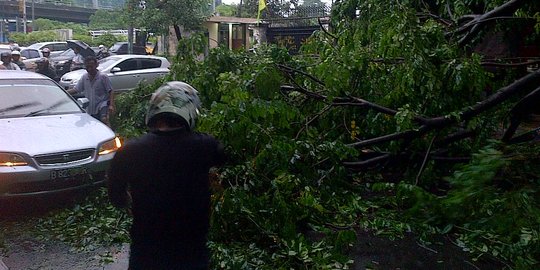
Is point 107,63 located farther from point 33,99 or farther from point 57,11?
point 57,11

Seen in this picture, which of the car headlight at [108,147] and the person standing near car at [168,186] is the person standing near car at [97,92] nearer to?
the car headlight at [108,147]

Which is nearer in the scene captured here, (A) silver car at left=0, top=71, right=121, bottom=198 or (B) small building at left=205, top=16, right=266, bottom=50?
(A) silver car at left=0, top=71, right=121, bottom=198

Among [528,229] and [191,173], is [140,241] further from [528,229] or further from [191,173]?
[528,229]

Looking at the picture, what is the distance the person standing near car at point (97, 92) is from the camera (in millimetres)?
9562

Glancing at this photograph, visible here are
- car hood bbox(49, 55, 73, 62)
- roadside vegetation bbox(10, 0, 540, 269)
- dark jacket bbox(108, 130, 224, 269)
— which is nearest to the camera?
dark jacket bbox(108, 130, 224, 269)

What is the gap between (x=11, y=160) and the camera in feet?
21.1

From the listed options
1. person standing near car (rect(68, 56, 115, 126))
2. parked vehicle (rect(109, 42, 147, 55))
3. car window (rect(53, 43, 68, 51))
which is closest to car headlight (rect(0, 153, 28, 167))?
person standing near car (rect(68, 56, 115, 126))

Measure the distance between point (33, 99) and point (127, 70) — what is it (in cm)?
936

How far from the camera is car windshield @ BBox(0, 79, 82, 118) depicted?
765 cm

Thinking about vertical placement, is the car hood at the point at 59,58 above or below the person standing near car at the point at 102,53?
below

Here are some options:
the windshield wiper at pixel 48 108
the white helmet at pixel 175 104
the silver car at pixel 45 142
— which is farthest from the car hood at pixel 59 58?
the white helmet at pixel 175 104

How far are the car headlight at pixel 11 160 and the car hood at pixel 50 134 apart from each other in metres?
0.06

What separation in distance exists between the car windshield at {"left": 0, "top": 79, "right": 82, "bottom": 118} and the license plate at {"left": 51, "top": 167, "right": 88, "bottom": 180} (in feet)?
4.51

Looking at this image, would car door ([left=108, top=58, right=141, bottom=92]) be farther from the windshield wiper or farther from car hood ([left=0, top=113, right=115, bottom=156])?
car hood ([left=0, top=113, right=115, bottom=156])
